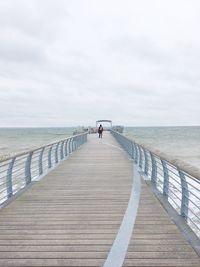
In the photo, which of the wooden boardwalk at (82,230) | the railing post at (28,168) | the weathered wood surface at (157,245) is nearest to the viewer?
the weathered wood surface at (157,245)

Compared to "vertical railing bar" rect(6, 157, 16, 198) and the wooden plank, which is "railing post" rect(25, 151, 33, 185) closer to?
the wooden plank

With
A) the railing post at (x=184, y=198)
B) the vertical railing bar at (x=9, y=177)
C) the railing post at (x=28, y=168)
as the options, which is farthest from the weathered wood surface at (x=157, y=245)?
the railing post at (x=28, y=168)

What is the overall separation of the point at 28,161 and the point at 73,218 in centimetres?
465

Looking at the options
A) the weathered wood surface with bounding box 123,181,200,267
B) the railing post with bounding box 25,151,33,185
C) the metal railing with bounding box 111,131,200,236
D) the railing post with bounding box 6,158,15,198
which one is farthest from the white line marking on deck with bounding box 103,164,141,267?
the railing post with bounding box 25,151,33,185

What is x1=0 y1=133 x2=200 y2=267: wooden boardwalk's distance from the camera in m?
5.33

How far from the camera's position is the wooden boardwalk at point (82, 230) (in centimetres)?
533

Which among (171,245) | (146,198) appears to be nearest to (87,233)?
(171,245)

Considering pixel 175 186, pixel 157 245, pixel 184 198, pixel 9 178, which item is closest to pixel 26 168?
pixel 9 178

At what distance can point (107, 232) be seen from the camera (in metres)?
6.55

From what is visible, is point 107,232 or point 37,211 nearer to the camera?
point 107,232

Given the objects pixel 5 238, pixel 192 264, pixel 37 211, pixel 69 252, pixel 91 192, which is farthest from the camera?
pixel 91 192

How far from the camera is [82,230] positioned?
6.68 metres

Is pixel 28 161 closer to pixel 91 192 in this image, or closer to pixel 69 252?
pixel 91 192

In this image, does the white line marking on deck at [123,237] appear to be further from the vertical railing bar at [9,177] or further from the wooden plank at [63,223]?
the vertical railing bar at [9,177]
